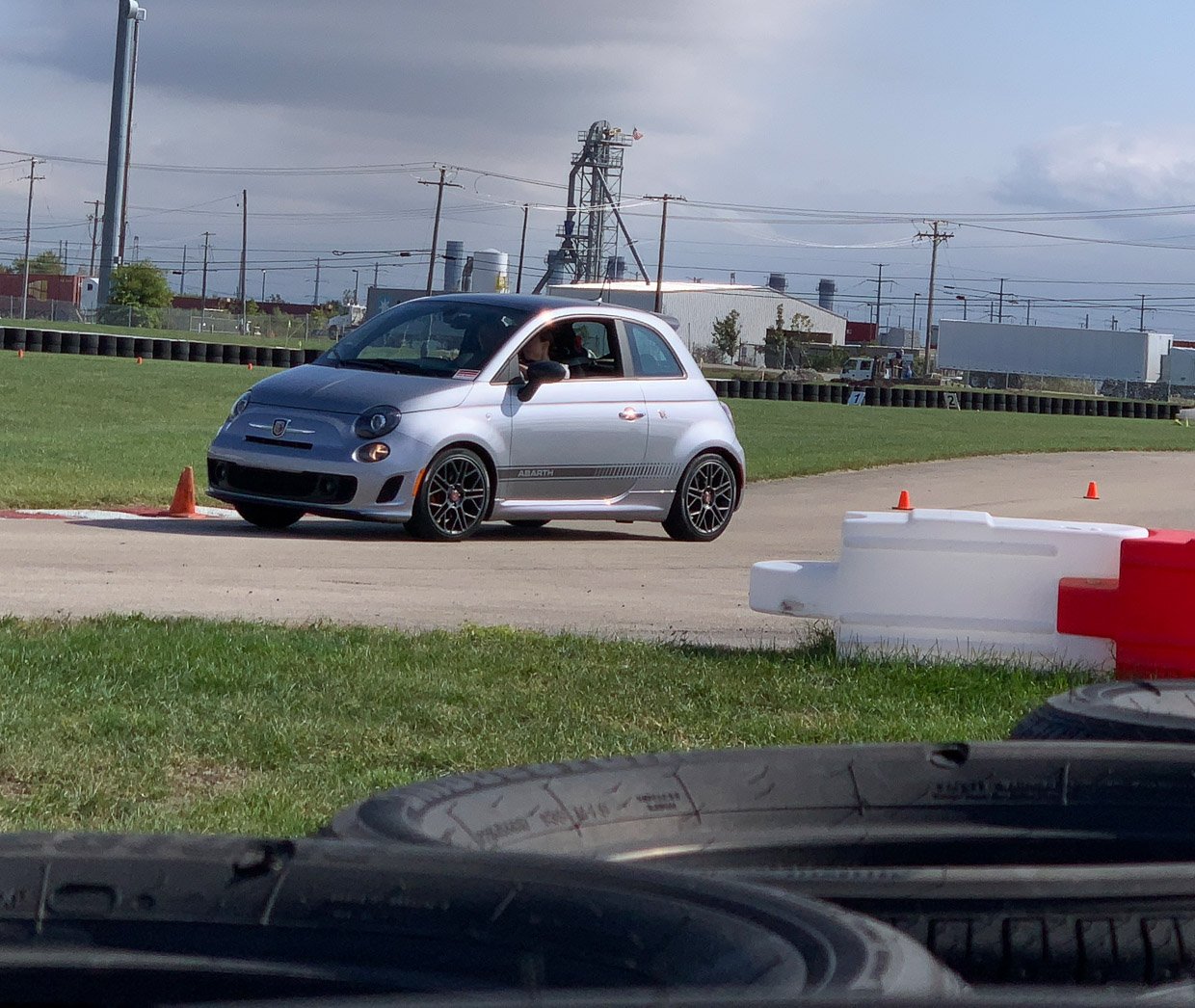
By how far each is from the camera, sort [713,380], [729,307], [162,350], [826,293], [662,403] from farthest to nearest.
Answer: [826,293], [729,307], [162,350], [713,380], [662,403]

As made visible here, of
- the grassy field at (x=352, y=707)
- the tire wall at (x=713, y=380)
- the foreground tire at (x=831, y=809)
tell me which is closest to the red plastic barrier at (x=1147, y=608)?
the grassy field at (x=352, y=707)

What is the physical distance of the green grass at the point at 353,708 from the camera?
15.6 feet

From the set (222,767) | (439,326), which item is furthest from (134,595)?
(439,326)

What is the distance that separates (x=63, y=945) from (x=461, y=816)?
993mm

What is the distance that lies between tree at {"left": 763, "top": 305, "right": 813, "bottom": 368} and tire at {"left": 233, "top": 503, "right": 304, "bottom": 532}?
9169 cm

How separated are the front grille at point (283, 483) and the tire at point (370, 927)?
9.40m

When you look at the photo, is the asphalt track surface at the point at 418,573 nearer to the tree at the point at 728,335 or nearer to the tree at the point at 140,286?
the tree at the point at 140,286

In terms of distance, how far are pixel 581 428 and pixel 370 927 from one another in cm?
1043

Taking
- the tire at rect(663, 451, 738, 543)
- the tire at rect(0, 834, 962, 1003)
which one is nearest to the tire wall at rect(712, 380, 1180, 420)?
the tire at rect(663, 451, 738, 543)

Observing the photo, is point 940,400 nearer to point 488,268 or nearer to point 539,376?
point 539,376

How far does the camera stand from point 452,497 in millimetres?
11852

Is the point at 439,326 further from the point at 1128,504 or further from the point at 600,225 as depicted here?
the point at 600,225

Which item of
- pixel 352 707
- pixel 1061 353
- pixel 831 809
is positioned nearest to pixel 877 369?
pixel 1061 353

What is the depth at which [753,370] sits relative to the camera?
93438 millimetres
